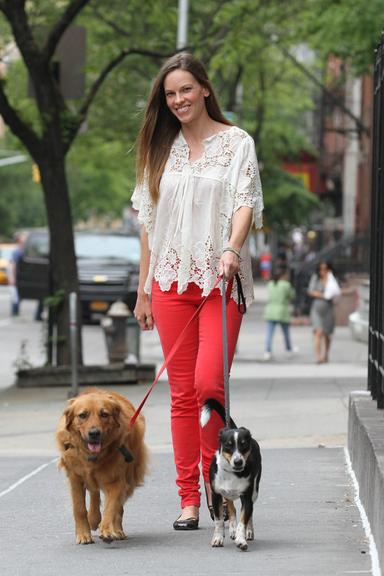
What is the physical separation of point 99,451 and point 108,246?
1077 inches

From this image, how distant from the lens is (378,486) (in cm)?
625

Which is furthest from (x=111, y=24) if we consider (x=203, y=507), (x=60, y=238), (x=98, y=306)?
(x=203, y=507)

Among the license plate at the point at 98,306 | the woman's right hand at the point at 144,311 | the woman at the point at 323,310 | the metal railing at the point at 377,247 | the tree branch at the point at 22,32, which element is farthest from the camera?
the license plate at the point at 98,306

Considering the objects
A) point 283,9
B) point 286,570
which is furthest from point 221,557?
point 283,9

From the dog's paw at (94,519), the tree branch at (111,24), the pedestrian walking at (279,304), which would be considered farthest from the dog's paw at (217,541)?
the tree branch at (111,24)

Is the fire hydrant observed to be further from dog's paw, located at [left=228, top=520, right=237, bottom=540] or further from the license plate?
dog's paw, located at [left=228, top=520, right=237, bottom=540]

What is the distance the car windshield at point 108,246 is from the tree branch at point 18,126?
1521 centimetres

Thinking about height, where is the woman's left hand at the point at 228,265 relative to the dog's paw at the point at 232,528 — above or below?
above

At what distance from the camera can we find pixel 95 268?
105 ft

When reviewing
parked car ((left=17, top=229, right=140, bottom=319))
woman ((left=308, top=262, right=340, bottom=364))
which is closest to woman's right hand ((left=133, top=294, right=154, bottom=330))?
woman ((left=308, top=262, right=340, bottom=364))

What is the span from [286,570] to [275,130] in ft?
136

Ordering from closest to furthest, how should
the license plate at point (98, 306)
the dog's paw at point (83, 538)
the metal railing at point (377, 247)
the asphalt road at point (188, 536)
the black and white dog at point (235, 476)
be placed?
the black and white dog at point (235, 476) < the asphalt road at point (188, 536) < the dog's paw at point (83, 538) < the metal railing at point (377, 247) < the license plate at point (98, 306)

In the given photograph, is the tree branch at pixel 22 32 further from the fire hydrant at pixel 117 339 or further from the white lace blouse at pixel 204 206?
the white lace blouse at pixel 204 206

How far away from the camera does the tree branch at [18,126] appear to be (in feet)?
55.8
